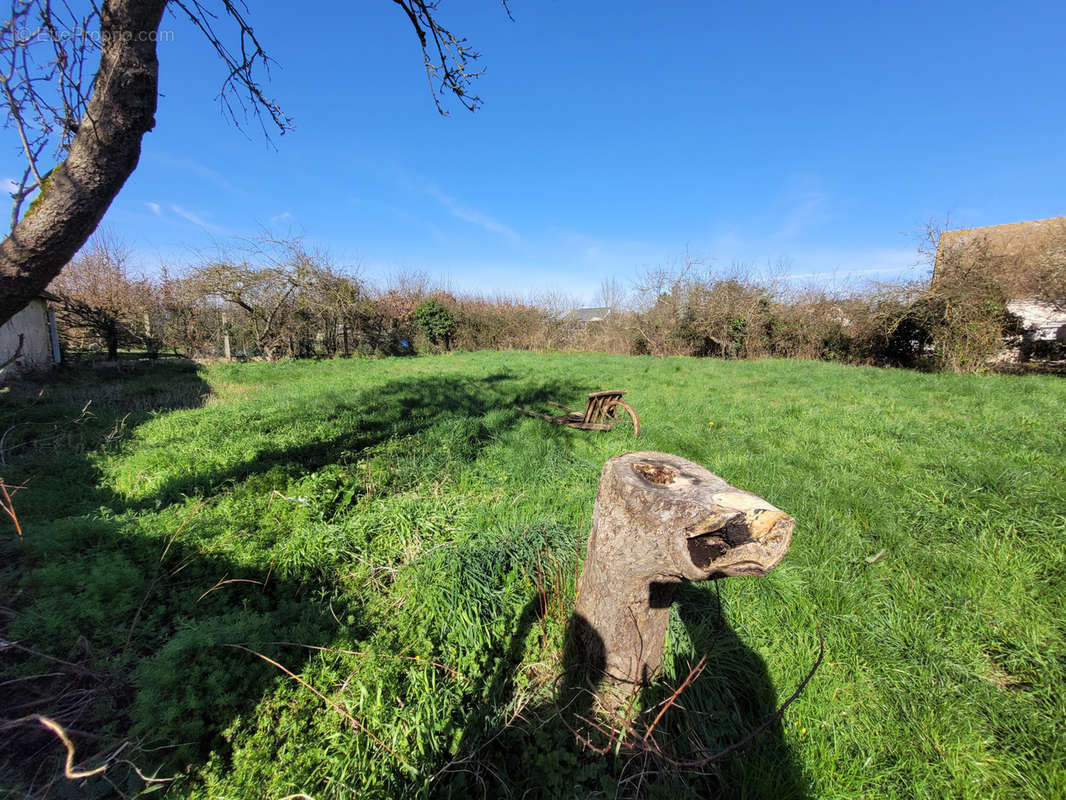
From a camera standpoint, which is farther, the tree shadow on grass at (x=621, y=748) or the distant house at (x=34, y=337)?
the distant house at (x=34, y=337)

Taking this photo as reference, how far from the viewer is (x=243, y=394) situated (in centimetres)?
805

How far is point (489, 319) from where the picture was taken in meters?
22.9

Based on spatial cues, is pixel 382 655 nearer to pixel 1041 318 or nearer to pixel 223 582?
pixel 223 582

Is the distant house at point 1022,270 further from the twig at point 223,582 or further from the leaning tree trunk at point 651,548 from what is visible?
the twig at point 223,582

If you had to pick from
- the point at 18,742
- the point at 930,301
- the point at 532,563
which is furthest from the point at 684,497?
the point at 930,301

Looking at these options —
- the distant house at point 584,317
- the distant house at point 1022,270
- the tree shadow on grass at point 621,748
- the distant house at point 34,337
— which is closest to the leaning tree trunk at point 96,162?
the tree shadow on grass at point 621,748

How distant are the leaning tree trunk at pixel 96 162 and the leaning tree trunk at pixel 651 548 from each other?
8.54ft

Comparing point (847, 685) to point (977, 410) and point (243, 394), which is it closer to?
point (977, 410)

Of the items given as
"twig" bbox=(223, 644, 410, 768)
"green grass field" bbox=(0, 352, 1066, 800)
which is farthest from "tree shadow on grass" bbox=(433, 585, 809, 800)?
"twig" bbox=(223, 644, 410, 768)

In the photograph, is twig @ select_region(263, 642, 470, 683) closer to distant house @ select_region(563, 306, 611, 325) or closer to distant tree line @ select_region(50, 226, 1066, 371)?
distant tree line @ select_region(50, 226, 1066, 371)

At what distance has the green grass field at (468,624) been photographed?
149 cm

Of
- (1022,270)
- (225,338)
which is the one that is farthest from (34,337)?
(1022,270)

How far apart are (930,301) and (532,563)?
1625 cm

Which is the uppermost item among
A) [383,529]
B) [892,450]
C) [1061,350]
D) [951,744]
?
[1061,350]
